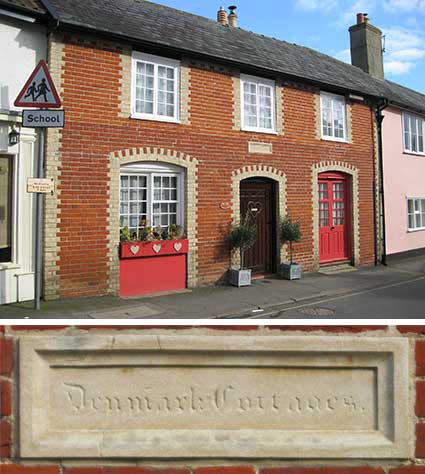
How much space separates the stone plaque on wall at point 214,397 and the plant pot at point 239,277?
6.28m

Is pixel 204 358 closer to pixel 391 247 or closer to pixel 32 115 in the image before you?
pixel 32 115

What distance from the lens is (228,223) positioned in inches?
318

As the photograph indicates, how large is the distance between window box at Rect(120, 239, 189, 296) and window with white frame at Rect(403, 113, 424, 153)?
8.59 metres

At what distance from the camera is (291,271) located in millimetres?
8523

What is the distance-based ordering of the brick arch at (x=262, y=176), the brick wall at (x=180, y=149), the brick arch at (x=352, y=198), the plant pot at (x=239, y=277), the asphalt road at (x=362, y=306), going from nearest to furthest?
the asphalt road at (x=362, y=306), the brick wall at (x=180, y=149), the plant pot at (x=239, y=277), the brick arch at (x=262, y=176), the brick arch at (x=352, y=198)

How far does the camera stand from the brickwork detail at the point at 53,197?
6.04 metres

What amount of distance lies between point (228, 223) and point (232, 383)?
6718 millimetres

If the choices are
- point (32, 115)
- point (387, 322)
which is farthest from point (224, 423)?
point (32, 115)

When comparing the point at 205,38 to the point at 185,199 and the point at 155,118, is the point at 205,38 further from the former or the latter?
the point at 185,199

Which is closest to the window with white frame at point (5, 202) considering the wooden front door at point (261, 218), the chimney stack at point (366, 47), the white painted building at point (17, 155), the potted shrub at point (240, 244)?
the white painted building at point (17, 155)

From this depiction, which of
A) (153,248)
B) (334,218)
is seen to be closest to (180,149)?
(153,248)

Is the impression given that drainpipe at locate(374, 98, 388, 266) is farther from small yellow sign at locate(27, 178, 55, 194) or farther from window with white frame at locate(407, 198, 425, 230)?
small yellow sign at locate(27, 178, 55, 194)

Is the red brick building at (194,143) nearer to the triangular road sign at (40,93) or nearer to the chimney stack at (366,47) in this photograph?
the triangular road sign at (40,93)

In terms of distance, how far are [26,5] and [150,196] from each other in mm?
3313
